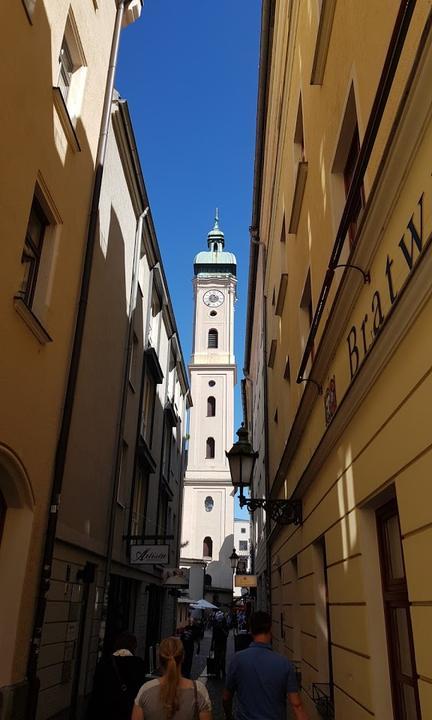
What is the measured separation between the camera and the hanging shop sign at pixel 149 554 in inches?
558

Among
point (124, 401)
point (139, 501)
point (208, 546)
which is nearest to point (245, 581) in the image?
point (139, 501)

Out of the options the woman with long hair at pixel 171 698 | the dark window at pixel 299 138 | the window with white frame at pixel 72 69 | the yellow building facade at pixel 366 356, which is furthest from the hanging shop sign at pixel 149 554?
the woman with long hair at pixel 171 698

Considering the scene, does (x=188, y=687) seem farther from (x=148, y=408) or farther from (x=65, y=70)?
(x=148, y=408)

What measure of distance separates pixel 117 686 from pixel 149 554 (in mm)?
8918

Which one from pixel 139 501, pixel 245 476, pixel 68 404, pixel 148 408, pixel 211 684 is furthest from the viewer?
pixel 148 408

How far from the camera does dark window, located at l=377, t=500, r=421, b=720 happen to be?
162 inches

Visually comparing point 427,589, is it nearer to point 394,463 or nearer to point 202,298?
point 394,463

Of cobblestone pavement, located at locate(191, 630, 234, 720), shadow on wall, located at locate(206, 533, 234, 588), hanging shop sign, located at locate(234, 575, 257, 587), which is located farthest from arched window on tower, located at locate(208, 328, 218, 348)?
hanging shop sign, located at locate(234, 575, 257, 587)

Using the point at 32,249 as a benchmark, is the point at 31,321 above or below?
below

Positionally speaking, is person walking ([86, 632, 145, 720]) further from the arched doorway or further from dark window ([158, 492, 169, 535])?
dark window ([158, 492, 169, 535])

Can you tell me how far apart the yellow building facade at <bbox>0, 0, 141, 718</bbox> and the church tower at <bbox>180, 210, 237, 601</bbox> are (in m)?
47.1

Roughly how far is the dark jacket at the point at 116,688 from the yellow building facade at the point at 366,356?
2.06 meters

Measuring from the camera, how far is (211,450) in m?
59.9

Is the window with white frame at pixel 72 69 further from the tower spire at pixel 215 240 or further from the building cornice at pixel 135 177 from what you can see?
the tower spire at pixel 215 240
